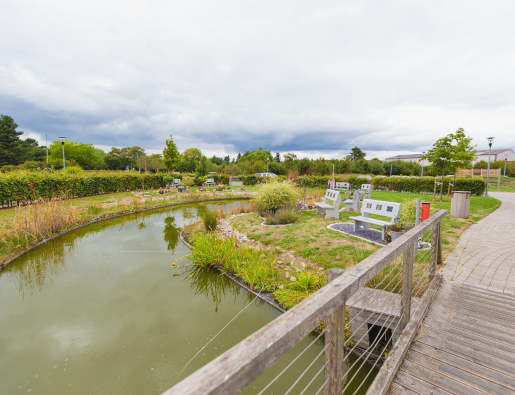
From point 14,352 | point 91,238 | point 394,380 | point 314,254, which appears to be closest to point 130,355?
point 14,352

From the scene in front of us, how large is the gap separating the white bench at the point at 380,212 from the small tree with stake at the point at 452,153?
7.95 meters

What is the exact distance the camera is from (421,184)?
1822 centimetres

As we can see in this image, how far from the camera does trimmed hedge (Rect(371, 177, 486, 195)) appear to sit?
1561 cm

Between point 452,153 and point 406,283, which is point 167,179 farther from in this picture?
point 406,283

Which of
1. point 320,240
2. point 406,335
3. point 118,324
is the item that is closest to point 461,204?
point 320,240

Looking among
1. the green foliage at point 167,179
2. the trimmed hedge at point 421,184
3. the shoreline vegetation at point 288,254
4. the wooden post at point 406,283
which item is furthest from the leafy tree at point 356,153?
the wooden post at point 406,283

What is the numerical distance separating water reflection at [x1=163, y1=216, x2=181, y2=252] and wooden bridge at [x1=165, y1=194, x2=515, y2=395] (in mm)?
5189

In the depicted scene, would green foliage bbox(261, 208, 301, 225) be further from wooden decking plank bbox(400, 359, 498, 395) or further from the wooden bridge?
wooden decking plank bbox(400, 359, 498, 395)

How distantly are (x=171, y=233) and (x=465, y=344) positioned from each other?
7.30 meters

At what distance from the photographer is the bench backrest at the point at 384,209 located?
5895mm

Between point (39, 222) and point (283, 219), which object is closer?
point (39, 222)

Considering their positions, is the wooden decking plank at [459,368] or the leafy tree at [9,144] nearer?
the wooden decking plank at [459,368]

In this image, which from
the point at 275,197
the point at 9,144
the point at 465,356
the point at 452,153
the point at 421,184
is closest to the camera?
the point at 465,356

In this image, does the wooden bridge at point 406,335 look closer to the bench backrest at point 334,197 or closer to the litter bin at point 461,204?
the bench backrest at point 334,197
